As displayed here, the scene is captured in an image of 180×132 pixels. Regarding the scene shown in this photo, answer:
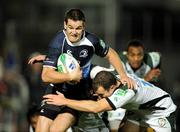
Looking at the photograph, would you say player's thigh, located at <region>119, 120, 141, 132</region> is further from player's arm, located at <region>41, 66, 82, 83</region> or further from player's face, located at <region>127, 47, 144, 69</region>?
player's arm, located at <region>41, 66, 82, 83</region>

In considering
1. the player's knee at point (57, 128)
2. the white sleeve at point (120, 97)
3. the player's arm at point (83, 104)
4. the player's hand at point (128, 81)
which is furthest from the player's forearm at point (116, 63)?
the player's knee at point (57, 128)

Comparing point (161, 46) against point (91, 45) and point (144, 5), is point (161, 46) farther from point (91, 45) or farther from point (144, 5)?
point (91, 45)

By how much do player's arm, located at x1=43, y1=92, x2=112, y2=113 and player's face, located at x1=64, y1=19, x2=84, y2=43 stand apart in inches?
30.5

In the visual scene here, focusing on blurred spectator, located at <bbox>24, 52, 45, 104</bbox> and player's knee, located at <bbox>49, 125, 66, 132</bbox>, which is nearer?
player's knee, located at <bbox>49, 125, 66, 132</bbox>

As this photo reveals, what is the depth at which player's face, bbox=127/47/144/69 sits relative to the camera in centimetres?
1127

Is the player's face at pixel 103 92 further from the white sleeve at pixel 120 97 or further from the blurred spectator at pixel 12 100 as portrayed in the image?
the blurred spectator at pixel 12 100

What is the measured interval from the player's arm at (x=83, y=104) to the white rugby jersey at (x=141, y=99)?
90 mm

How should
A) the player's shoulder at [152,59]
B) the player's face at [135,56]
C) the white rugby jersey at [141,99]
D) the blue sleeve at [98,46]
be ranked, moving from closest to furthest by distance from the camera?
the white rugby jersey at [141,99]
the blue sleeve at [98,46]
the player's face at [135,56]
the player's shoulder at [152,59]

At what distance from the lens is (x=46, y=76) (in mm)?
9672

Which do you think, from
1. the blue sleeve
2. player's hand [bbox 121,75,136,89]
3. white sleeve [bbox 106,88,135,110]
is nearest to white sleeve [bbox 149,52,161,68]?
the blue sleeve

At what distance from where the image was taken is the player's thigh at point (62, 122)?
9703 millimetres

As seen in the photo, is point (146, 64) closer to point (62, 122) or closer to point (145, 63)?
point (145, 63)

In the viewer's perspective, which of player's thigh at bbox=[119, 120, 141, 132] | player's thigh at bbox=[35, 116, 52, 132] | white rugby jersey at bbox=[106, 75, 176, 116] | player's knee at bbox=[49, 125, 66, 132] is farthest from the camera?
player's thigh at bbox=[119, 120, 141, 132]

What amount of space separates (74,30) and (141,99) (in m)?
1.24
